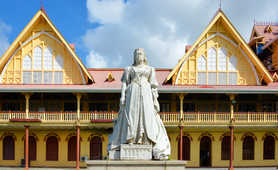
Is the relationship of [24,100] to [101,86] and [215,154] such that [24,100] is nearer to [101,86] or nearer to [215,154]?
[101,86]

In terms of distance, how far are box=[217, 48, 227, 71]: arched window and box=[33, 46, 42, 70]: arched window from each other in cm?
1472

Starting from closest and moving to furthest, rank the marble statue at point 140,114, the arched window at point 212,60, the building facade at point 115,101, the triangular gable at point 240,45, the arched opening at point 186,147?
the marble statue at point 140,114
the triangular gable at point 240,45
the building facade at point 115,101
the arched window at point 212,60
the arched opening at point 186,147

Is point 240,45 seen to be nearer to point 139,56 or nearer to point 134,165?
point 139,56

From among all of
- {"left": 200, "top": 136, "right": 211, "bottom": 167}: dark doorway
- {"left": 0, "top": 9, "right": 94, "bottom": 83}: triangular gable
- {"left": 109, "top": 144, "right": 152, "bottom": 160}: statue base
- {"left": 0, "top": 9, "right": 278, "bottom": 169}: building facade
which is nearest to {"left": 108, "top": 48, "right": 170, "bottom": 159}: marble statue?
{"left": 109, "top": 144, "right": 152, "bottom": 160}: statue base

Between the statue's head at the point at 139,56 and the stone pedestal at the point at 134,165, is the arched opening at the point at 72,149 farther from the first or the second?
the stone pedestal at the point at 134,165

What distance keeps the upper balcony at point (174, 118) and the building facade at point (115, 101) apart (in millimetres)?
114

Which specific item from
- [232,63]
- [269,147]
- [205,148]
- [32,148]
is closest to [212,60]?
[232,63]

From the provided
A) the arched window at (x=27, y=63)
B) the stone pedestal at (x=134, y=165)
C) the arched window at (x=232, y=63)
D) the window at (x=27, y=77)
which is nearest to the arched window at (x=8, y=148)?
the window at (x=27, y=77)

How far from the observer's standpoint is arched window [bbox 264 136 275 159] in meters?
37.4

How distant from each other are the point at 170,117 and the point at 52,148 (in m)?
10.3

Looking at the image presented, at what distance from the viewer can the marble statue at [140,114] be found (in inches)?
468

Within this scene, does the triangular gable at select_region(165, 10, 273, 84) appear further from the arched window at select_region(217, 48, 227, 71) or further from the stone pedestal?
the stone pedestal

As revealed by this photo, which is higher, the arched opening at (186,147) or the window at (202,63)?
the window at (202,63)

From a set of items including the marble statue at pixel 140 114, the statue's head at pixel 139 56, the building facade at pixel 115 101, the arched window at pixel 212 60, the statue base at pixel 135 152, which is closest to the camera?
the statue base at pixel 135 152
